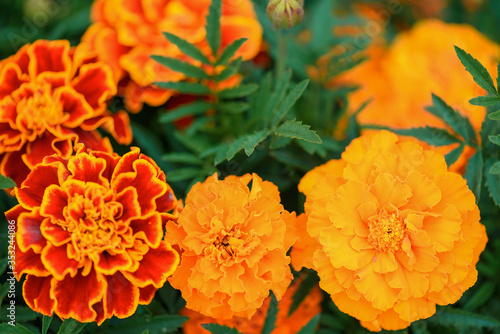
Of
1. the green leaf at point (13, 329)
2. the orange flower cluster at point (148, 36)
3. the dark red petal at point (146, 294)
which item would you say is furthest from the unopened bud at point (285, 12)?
the green leaf at point (13, 329)

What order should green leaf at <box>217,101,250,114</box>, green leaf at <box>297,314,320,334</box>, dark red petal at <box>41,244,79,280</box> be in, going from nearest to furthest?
1. dark red petal at <box>41,244,79,280</box>
2. green leaf at <box>297,314,320,334</box>
3. green leaf at <box>217,101,250,114</box>

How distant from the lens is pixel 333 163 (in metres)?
0.72

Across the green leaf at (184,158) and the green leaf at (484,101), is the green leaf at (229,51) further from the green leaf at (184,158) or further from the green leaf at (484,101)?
the green leaf at (484,101)

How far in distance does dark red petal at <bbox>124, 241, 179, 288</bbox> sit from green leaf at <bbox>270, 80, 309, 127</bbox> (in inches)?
8.7

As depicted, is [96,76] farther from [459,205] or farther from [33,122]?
[459,205]

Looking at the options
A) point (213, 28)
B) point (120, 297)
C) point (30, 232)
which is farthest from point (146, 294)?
point (213, 28)

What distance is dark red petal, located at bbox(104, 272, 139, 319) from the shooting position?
0.62m

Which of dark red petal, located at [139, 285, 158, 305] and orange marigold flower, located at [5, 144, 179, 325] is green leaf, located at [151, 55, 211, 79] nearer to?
orange marigold flower, located at [5, 144, 179, 325]

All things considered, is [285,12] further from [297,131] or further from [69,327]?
[69,327]

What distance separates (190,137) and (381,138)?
0.31 meters

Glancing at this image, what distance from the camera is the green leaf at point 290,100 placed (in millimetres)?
687

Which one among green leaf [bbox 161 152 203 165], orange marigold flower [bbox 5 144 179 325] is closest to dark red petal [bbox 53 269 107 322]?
orange marigold flower [bbox 5 144 179 325]

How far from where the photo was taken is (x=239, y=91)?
0.80 metres

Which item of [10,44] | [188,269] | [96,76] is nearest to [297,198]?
[188,269]
